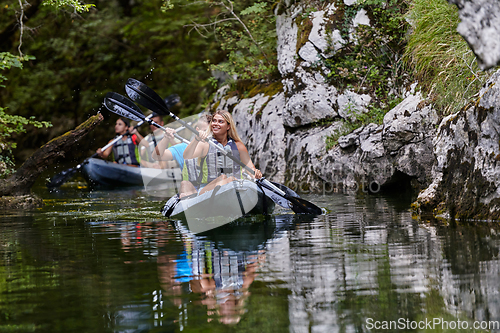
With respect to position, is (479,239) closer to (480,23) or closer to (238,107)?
(480,23)

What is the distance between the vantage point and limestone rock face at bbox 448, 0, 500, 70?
9.41 ft

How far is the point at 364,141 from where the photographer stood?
798 centimetres

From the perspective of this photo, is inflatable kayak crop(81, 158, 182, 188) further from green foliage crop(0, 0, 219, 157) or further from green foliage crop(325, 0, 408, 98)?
green foliage crop(0, 0, 219, 157)

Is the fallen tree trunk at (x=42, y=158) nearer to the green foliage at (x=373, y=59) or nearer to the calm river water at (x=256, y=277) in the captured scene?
the calm river water at (x=256, y=277)

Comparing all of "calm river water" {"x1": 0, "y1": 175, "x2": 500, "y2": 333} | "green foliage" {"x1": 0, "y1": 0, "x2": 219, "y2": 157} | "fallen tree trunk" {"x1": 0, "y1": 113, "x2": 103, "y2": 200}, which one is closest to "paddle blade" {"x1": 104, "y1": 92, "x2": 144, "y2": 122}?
"fallen tree trunk" {"x1": 0, "y1": 113, "x2": 103, "y2": 200}

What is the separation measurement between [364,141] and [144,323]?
6.11 metres

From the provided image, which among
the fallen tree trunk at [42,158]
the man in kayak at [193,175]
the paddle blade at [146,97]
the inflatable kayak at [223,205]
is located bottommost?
the inflatable kayak at [223,205]

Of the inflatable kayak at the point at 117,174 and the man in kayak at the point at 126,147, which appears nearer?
the inflatable kayak at the point at 117,174

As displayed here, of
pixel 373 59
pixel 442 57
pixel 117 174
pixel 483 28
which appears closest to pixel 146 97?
pixel 442 57

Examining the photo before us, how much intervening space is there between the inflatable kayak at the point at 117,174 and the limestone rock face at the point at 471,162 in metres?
6.22

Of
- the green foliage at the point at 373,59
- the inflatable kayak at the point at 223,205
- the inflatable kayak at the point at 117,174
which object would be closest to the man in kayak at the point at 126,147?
the inflatable kayak at the point at 117,174

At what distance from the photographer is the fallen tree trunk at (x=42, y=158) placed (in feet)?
23.0

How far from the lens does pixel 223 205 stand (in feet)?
18.9

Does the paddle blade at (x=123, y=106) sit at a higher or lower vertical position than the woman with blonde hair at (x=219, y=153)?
higher
